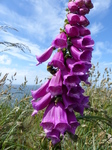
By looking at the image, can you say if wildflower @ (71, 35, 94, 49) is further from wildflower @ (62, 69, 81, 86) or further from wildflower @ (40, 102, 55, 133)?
wildflower @ (40, 102, 55, 133)

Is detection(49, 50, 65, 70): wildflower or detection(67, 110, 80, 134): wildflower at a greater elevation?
detection(49, 50, 65, 70): wildflower

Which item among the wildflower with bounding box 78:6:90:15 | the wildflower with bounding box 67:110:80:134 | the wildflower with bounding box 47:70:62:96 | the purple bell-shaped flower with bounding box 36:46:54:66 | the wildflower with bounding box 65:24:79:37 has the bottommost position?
the wildflower with bounding box 67:110:80:134

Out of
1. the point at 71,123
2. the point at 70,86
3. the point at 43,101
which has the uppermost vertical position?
the point at 70,86

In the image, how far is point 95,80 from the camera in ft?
17.7

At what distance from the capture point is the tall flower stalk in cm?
124

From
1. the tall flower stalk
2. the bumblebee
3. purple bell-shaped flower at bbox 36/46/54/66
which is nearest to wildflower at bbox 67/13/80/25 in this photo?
the tall flower stalk

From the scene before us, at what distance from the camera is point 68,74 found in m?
1.27

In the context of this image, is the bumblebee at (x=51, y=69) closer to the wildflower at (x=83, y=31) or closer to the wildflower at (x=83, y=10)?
the wildflower at (x=83, y=31)

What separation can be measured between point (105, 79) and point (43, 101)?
172 inches

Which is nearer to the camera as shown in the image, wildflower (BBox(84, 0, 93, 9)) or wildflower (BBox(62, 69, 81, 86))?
wildflower (BBox(62, 69, 81, 86))

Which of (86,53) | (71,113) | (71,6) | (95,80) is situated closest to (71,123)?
(71,113)

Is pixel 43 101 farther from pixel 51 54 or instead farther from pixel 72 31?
pixel 72 31

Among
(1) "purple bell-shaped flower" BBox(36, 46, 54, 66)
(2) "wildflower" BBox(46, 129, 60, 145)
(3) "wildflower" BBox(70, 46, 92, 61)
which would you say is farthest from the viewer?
(1) "purple bell-shaped flower" BBox(36, 46, 54, 66)

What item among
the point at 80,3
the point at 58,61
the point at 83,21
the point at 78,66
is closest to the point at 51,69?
the point at 58,61
